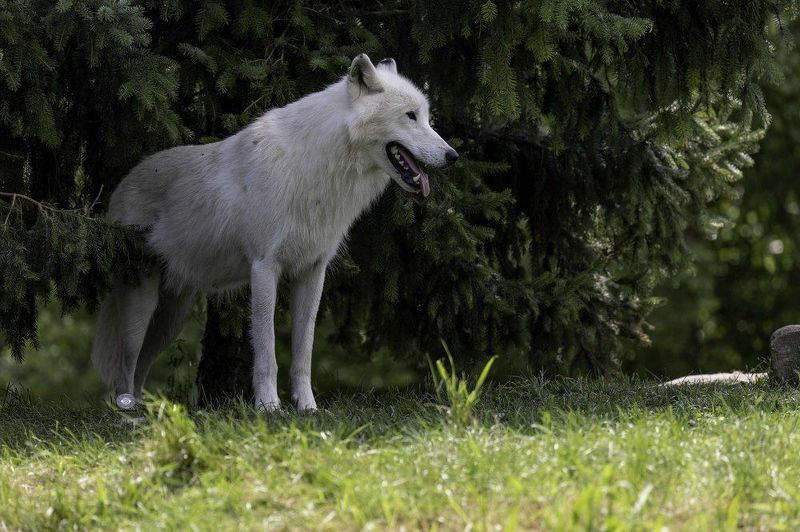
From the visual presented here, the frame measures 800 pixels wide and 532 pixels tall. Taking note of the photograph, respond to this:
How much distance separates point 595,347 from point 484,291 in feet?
4.34

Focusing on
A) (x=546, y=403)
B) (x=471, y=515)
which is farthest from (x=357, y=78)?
(x=471, y=515)

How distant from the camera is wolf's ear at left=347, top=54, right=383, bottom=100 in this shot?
644 centimetres

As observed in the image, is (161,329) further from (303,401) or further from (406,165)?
(406,165)

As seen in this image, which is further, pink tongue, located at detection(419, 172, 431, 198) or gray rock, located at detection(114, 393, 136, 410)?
gray rock, located at detection(114, 393, 136, 410)

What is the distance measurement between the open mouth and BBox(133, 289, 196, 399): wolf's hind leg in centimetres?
202

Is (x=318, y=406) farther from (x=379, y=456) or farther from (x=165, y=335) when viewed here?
(x=379, y=456)

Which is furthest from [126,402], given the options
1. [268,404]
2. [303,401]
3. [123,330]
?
[303,401]

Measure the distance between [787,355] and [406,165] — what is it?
8.32 ft

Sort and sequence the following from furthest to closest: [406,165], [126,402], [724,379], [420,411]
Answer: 1. [724,379]
2. [126,402]
3. [406,165]
4. [420,411]

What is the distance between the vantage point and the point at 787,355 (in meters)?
6.92

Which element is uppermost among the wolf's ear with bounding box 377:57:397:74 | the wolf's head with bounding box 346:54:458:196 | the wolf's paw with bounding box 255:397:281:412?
the wolf's ear with bounding box 377:57:397:74

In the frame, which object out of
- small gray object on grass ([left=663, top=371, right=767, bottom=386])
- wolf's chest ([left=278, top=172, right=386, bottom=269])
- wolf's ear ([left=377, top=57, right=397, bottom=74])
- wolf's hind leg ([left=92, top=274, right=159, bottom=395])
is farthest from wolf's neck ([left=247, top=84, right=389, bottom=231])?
small gray object on grass ([left=663, top=371, right=767, bottom=386])

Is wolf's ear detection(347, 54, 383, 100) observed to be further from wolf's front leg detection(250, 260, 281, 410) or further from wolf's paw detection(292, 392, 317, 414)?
wolf's paw detection(292, 392, 317, 414)

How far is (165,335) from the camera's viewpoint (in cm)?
796
